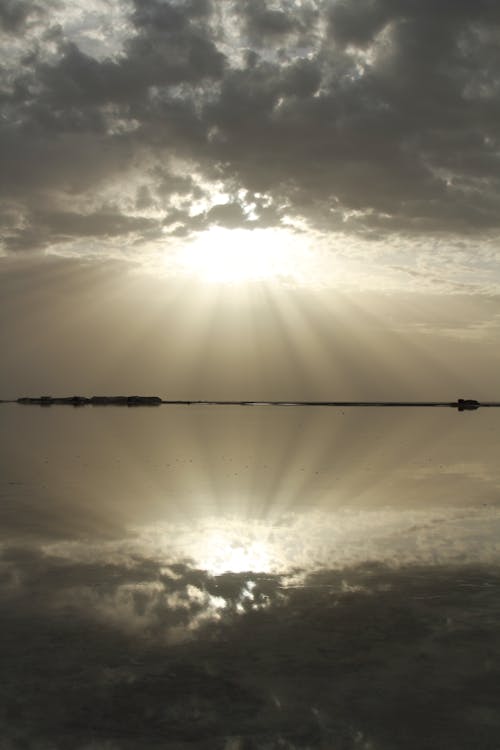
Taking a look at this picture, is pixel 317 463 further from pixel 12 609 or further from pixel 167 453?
pixel 12 609

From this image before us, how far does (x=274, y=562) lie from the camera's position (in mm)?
14445

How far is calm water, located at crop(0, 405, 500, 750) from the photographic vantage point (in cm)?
762

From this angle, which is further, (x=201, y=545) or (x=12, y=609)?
(x=201, y=545)

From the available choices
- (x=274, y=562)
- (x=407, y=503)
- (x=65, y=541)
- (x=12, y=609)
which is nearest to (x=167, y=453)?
(x=407, y=503)

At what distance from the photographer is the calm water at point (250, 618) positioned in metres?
7.62

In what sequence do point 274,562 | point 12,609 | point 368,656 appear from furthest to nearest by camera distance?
point 274,562, point 12,609, point 368,656

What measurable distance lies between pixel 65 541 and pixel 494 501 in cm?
1343

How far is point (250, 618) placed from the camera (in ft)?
36.1

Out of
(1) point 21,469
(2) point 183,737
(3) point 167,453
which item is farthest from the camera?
(3) point 167,453

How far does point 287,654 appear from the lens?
955 centimetres

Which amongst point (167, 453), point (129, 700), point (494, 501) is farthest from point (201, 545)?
point (167, 453)

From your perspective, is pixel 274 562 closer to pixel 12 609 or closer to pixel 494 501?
pixel 12 609

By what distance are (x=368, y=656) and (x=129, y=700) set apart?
3352 mm

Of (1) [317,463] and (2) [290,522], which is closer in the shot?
(2) [290,522]
